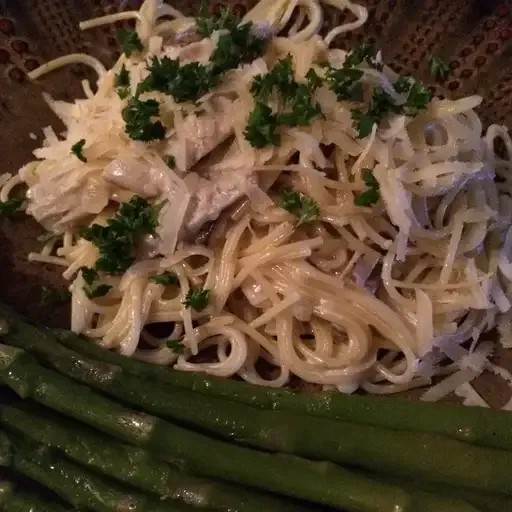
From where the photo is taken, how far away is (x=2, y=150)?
456 centimetres

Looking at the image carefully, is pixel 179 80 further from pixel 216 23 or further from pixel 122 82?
pixel 216 23

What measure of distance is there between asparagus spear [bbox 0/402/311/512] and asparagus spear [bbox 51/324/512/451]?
0.42 metres

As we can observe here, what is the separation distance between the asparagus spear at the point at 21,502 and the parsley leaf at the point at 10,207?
161cm

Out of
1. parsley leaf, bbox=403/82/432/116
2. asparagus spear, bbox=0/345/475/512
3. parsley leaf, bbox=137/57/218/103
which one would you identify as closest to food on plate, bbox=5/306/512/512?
asparagus spear, bbox=0/345/475/512

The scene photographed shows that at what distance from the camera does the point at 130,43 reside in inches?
180

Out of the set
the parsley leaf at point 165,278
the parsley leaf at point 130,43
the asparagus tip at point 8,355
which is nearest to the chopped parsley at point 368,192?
the parsley leaf at point 165,278

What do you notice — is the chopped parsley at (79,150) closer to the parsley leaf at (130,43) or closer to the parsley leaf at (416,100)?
the parsley leaf at (130,43)

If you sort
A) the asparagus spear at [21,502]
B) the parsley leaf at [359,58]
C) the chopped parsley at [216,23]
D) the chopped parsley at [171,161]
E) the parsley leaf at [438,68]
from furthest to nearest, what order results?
the parsley leaf at [438,68] → the chopped parsley at [216,23] → the parsley leaf at [359,58] → the chopped parsley at [171,161] → the asparagus spear at [21,502]

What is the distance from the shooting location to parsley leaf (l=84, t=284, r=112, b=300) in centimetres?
406

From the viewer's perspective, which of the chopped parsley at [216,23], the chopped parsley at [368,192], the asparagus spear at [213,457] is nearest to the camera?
the asparagus spear at [213,457]

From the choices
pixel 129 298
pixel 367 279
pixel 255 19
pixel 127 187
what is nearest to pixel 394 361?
pixel 367 279

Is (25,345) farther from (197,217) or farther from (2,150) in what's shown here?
(2,150)

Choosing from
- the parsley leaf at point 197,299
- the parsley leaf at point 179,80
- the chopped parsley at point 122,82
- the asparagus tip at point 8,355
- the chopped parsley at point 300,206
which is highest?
the parsley leaf at point 179,80

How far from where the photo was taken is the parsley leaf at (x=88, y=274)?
13.3 ft
